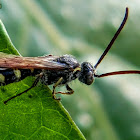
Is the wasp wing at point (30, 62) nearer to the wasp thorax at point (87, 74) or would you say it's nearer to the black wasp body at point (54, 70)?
the black wasp body at point (54, 70)

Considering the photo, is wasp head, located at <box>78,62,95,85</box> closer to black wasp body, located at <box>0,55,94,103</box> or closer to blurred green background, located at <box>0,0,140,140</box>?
black wasp body, located at <box>0,55,94,103</box>

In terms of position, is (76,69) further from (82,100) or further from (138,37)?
(138,37)

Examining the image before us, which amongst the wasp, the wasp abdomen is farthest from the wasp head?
the wasp abdomen

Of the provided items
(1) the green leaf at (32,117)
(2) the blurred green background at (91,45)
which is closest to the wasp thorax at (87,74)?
(2) the blurred green background at (91,45)

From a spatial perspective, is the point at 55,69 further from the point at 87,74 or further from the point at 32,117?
the point at 32,117

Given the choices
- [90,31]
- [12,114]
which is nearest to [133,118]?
[90,31]

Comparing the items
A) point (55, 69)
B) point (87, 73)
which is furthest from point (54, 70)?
point (87, 73)

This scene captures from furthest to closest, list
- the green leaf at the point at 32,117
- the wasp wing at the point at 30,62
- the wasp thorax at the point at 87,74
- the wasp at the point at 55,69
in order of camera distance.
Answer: the wasp thorax at the point at 87,74
the wasp at the point at 55,69
the wasp wing at the point at 30,62
the green leaf at the point at 32,117
